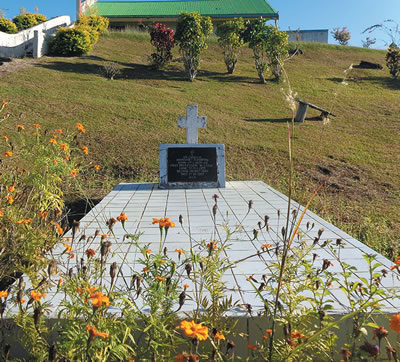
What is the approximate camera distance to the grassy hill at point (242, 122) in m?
8.26

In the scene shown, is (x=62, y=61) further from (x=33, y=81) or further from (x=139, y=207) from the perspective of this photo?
(x=139, y=207)

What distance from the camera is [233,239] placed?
2.54 meters

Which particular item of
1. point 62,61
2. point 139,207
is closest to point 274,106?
point 62,61

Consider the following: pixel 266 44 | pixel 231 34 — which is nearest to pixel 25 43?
pixel 231 34

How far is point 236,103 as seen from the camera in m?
15.4

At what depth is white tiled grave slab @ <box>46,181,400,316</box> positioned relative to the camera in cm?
255

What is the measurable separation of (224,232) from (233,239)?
147 centimetres

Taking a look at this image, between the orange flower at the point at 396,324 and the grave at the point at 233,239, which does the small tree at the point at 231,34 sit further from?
the orange flower at the point at 396,324

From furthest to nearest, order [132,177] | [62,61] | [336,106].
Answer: [62,61] < [336,106] < [132,177]

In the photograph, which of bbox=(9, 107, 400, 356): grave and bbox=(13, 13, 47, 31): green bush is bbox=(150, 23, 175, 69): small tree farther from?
bbox=(9, 107, 400, 356): grave

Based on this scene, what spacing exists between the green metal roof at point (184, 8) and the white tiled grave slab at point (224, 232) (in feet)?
83.2

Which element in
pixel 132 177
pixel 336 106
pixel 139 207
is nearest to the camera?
pixel 139 207

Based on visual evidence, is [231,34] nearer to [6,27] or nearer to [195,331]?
[6,27]

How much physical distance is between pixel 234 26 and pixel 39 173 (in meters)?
16.6
